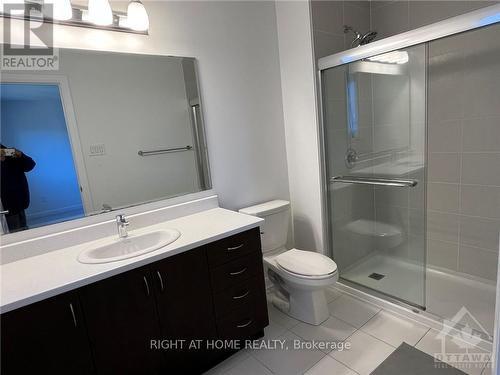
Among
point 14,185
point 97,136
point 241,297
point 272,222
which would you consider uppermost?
point 97,136

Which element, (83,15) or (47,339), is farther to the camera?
(83,15)

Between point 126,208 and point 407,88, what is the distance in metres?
2.00

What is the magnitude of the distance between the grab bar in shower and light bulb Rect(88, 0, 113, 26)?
5.97 ft

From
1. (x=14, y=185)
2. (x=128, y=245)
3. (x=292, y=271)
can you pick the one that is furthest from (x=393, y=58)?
(x=14, y=185)

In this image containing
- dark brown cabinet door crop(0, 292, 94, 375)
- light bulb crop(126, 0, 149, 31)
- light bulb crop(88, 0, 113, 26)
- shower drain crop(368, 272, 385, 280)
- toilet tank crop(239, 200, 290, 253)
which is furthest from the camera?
shower drain crop(368, 272, 385, 280)

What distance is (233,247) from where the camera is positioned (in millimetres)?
1688

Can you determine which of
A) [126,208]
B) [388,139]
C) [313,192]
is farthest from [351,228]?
[126,208]

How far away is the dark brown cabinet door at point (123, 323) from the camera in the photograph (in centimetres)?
129

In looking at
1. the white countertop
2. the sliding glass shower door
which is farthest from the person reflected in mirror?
the sliding glass shower door

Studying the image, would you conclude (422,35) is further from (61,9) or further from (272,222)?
(61,9)

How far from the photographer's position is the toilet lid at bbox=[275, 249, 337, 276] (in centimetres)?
193

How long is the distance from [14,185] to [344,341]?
2.02m

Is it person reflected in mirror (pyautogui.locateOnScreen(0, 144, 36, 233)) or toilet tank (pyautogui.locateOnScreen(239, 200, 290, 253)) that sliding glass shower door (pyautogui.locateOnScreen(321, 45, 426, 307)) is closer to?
toilet tank (pyautogui.locateOnScreen(239, 200, 290, 253))

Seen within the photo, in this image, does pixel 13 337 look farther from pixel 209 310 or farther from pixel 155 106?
pixel 155 106
